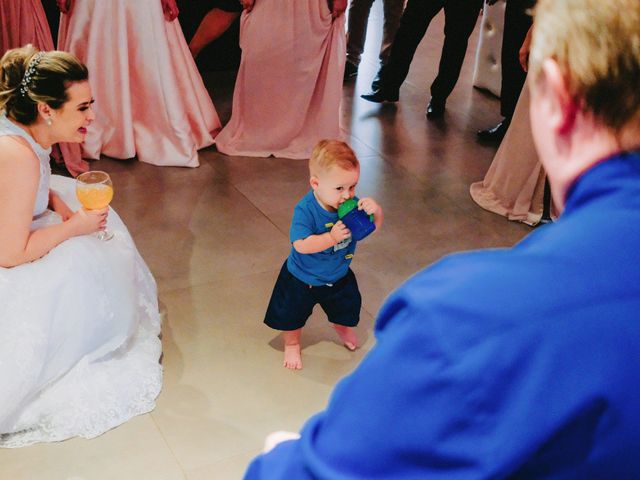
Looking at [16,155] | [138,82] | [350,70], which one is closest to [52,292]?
[16,155]

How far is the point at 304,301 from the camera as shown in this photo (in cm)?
288

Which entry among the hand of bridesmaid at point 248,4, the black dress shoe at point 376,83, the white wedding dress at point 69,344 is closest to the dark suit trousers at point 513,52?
the black dress shoe at point 376,83

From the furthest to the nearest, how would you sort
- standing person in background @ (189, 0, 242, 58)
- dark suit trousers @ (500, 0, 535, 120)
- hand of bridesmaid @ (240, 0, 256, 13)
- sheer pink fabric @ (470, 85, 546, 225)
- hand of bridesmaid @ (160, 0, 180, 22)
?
standing person in background @ (189, 0, 242, 58), dark suit trousers @ (500, 0, 535, 120), hand of bridesmaid @ (240, 0, 256, 13), hand of bridesmaid @ (160, 0, 180, 22), sheer pink fabric @ (470, 85, 546, 225)

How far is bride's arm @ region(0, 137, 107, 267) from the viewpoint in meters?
2.48

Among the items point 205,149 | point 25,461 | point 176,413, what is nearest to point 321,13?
point 205,149

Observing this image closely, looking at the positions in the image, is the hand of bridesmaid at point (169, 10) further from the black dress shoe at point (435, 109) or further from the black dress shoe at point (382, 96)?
the black dress shoe at point (435, 109)

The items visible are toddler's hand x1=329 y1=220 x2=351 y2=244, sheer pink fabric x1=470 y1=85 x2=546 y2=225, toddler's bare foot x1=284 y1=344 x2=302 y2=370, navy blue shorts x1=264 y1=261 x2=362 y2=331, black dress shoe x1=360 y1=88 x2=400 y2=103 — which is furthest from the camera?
black dress shoe x1=360 y1=88 x2=400 y2=103

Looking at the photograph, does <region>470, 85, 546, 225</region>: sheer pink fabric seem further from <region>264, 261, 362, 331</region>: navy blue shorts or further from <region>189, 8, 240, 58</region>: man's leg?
<region>189, 8, 240, 58</region>: man's leg

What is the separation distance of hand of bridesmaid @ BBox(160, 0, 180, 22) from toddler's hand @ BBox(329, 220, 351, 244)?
7.11 ft

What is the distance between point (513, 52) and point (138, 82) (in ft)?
7.37

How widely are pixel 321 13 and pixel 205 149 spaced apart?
1016 mm

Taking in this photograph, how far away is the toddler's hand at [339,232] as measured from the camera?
2584 millimetres

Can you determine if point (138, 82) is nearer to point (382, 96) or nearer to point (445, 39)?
point (382, 96)

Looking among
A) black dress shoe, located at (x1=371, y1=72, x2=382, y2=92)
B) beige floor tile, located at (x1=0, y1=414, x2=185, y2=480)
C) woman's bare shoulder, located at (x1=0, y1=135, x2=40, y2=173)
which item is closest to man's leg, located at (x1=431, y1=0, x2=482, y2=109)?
black dress shoe, located at (x1=371, y1=72, x2=382, y2=92)
